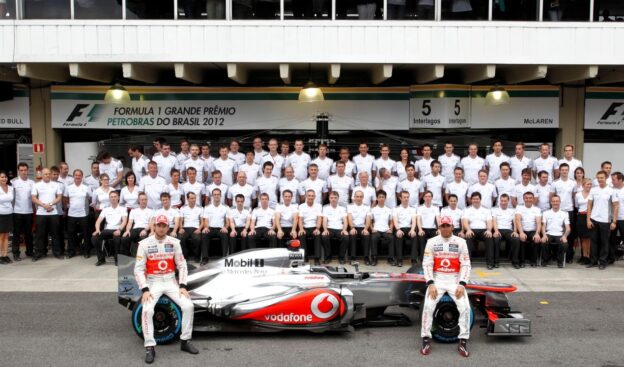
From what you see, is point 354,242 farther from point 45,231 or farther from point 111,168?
point 45,231

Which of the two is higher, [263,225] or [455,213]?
[455,213]

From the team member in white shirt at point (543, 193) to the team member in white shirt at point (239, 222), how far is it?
18.2 ft

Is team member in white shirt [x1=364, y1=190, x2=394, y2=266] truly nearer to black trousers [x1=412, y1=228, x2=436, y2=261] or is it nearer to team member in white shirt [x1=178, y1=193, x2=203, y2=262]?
black trousers [x1=412, y1=228, x2=436, y2=261]

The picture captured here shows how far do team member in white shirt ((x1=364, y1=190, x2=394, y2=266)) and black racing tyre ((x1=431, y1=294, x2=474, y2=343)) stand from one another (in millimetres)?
4258

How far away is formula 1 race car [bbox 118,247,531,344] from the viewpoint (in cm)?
740

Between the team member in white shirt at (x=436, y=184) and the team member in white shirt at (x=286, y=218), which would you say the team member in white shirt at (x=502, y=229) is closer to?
the team member in white shirt at (x=436, y=184)

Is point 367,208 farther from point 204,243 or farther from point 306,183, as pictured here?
point 204,243

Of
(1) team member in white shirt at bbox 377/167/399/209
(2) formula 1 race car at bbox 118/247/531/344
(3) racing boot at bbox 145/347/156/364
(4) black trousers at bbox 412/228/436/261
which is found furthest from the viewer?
(1) team member in white shirt at bbox 377/167/399/209

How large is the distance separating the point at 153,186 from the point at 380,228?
175 inches

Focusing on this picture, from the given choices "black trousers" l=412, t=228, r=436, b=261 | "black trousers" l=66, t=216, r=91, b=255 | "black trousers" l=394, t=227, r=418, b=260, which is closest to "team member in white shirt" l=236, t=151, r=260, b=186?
"black trousers" l=394, t=227, r=418, b=260

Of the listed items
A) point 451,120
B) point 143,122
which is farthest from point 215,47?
point 451,120

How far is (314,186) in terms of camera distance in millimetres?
12227

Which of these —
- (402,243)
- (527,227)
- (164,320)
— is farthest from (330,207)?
(164,320)

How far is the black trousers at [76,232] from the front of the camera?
481 inches
